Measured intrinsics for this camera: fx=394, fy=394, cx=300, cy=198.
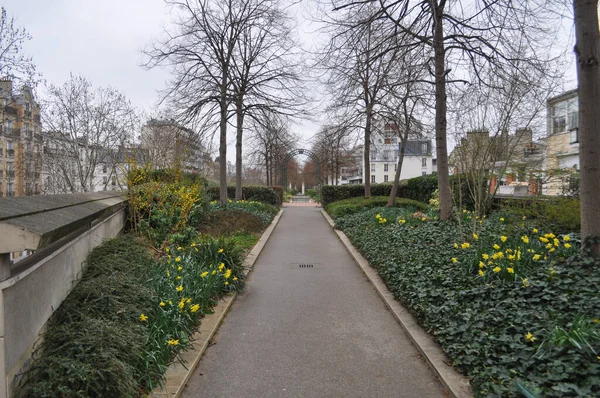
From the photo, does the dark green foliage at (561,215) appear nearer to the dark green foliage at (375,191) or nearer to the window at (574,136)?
the dark green foliage at (375,191)

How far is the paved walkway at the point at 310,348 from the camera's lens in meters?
3.37

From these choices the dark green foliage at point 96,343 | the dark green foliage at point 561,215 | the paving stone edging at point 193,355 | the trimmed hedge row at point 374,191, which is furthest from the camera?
the trimmed hedge row at point 374,191

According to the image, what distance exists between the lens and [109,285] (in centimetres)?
385

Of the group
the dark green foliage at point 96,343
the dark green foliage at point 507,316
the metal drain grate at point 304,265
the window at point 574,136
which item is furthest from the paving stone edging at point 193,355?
the window at point 574,136

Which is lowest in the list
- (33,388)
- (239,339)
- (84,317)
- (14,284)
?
(239,339)

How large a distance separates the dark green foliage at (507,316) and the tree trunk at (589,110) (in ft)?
2.10

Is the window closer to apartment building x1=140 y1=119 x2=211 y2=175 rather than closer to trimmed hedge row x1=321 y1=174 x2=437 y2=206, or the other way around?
trimmed hedge row x1=321 y1=174 x2=437 y2=206

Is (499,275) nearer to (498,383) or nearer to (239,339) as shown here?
(498,383)

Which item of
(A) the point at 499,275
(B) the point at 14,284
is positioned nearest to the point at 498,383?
(A) the point at 499,275

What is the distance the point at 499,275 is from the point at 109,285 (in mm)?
4262

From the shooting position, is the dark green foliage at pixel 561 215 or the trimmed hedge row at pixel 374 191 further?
the trimmed hedge row at pixel 374 191

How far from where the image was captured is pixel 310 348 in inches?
165

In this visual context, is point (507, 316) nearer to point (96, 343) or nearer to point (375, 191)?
point (96, 343)

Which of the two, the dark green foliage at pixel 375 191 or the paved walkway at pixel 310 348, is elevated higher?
the dark green foliage at pixel 375 191
